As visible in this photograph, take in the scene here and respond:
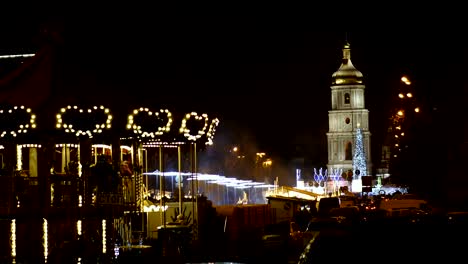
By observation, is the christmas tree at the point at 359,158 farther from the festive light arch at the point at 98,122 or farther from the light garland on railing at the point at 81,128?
the light garland on railing at the point at 81,128

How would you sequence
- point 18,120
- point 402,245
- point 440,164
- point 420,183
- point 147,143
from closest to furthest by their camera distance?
point 402,245 → point 18,120 → point 147,143 → point 440,164 → point 420,183

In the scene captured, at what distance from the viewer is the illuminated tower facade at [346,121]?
181375 mm

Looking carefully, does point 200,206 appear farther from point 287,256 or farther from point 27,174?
point 287,256

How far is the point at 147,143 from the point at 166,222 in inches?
111

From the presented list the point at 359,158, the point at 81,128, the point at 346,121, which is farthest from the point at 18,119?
the point at 346,121

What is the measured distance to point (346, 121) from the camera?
183250mm

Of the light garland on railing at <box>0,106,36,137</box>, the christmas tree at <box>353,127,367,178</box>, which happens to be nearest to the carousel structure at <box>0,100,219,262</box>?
the light garland on railing at <box>0,106,36,137</box>

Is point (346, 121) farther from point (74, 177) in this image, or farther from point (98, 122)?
point (74, 177)

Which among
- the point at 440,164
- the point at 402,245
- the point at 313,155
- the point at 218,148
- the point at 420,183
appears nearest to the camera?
the point at 402,245

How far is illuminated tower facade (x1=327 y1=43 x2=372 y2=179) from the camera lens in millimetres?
181375

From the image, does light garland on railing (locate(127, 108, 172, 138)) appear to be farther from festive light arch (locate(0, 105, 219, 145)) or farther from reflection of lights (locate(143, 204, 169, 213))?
reflection of lights (locate(143, 204, 169, 213))

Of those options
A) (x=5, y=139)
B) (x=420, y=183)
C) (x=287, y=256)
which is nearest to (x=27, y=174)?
(x=5, y=139)

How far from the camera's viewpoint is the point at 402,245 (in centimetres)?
2122

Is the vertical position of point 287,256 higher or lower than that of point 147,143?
lower
